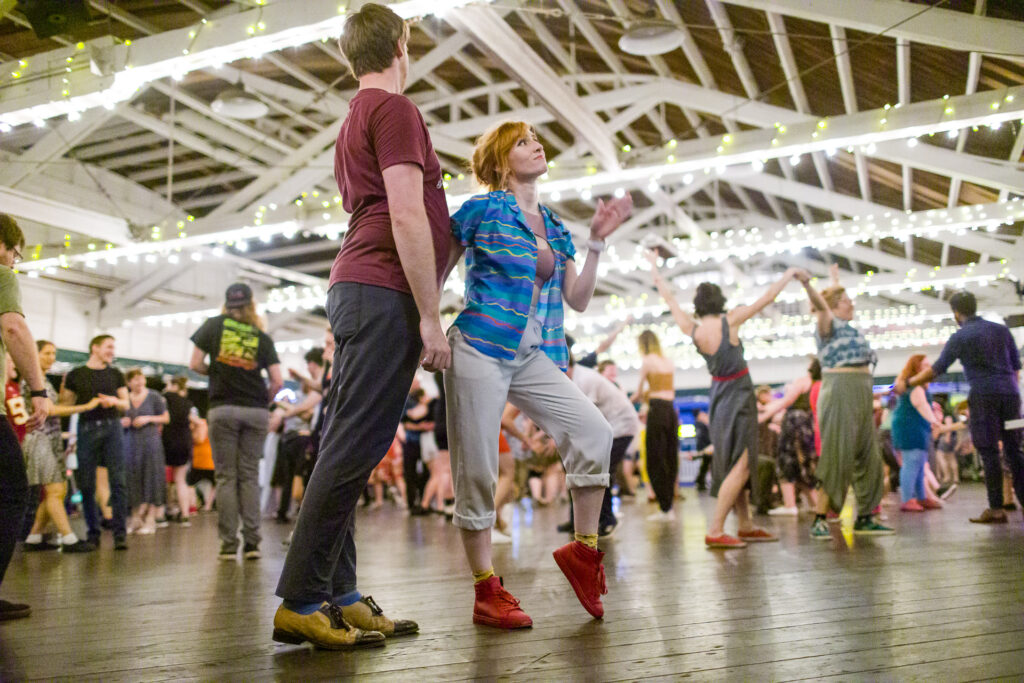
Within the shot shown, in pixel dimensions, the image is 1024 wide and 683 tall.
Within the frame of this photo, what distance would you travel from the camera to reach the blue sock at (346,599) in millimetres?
2064

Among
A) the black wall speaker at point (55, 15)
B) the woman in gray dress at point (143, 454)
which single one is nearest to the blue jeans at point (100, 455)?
the woman in gray dress at point (143, 454)

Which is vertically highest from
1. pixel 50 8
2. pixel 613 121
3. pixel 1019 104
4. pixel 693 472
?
pixel 613 121

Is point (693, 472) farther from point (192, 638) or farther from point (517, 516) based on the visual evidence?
point (192, 638)

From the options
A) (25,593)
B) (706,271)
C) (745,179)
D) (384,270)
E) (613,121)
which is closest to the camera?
(384,270)

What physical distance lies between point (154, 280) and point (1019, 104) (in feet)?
46.3

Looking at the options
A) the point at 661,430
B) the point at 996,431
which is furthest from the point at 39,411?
the point at 996,431

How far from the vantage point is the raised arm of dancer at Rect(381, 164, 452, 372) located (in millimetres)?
1864

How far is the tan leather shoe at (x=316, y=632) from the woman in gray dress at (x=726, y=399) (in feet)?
8.67

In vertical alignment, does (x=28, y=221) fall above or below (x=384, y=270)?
above

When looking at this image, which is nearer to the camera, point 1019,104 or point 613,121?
point 1019,104

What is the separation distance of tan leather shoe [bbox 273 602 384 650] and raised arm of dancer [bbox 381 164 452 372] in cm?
63

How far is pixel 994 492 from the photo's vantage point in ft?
17.2

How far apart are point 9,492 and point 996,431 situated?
204 inches

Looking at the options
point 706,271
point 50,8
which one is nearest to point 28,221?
point 50,8
